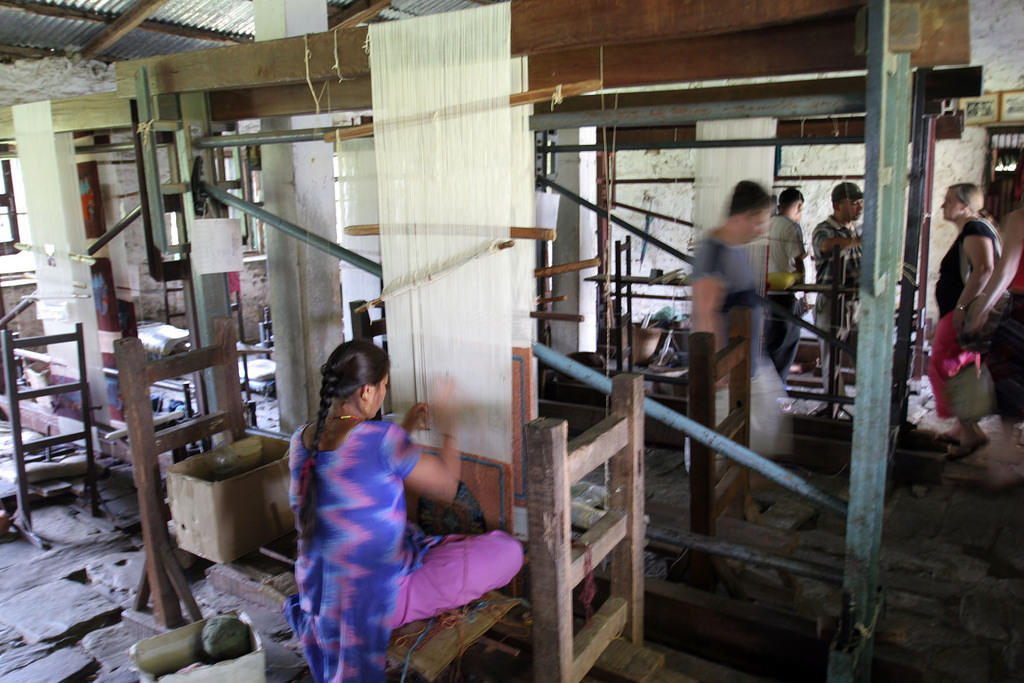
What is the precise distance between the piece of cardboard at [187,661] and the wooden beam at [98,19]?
17.9ft

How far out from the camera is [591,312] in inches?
294

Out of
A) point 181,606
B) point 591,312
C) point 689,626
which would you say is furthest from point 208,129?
point 591,312

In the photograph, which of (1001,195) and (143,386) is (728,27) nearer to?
(143,386)

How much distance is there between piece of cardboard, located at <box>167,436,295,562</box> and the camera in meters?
2.91

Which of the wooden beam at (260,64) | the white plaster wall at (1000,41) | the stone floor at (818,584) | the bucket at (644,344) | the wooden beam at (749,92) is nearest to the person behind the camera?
the wooden beam at (749,92)

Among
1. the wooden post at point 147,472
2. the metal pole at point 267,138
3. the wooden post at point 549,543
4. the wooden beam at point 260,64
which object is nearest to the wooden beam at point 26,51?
the wooden beam at point 260,64

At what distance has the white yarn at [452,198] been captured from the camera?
7.20ft

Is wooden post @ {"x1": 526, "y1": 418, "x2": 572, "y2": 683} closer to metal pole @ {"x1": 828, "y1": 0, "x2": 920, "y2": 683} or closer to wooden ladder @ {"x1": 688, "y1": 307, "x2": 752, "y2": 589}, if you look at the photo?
metal pole @ {"x1": 828, "y1": 0, "x2": 920, "y2": 683}

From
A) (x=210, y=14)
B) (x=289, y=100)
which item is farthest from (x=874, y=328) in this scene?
(x=210, y=14)

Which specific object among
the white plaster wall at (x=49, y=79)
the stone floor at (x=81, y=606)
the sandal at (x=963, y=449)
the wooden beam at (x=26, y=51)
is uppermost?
the wooden beam at (x=26, y=51)

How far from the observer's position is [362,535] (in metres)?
2.17

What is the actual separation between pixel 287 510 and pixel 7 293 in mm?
6021

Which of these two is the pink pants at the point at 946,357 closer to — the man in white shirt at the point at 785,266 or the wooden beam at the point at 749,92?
the man in white shirt at the point at 785,266

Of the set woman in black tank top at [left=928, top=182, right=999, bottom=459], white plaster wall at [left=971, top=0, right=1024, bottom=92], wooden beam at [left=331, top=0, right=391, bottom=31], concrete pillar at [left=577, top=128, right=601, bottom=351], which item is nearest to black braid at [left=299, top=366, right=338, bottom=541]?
woman in black tank top at [left=928, top=182, right=999, bottom=459]
